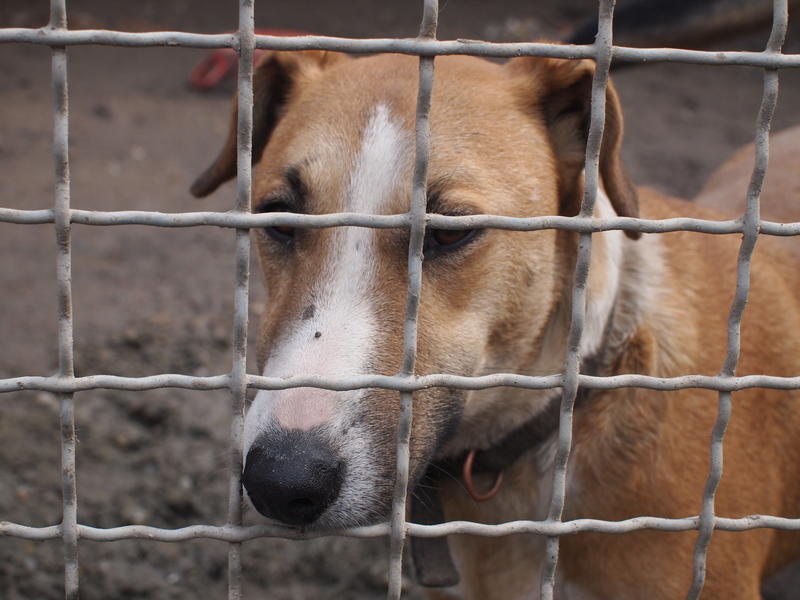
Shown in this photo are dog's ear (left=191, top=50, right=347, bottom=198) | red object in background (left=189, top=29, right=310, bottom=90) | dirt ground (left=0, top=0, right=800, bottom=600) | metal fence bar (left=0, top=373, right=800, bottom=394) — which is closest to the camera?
metal fence bar (left=0, top=373, right=800, bottom=394)

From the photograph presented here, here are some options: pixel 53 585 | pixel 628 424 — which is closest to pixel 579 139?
pixel 628 424

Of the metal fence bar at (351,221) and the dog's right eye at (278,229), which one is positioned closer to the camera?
the metal fence bar at (351,221)

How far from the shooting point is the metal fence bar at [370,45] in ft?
4.09

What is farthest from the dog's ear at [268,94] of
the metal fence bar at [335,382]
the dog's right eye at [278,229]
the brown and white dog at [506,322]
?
the metal fence bar at [335,382]

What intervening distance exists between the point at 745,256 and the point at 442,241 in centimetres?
61

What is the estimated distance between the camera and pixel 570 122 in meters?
2.04

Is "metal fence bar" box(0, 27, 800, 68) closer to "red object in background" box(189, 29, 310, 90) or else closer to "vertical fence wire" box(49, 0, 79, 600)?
"vertical fence wire" box(49, 0, 79, 600)

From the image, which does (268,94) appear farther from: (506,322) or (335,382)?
(335,382)

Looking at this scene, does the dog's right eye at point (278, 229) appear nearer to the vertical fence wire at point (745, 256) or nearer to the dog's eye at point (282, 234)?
the dog's eye at point (282, 234)

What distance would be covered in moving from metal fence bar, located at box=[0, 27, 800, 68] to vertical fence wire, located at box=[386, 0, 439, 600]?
0.13 ft

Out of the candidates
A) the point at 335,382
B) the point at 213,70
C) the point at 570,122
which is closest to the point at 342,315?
the point at 335,382

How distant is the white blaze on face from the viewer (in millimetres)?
1527

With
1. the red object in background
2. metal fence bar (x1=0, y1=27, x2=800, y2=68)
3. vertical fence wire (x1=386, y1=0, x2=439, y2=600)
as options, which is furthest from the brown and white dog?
the red object in background

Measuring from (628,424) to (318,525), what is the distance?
2.64 feet
